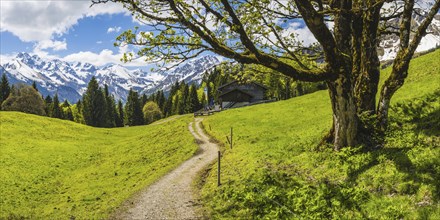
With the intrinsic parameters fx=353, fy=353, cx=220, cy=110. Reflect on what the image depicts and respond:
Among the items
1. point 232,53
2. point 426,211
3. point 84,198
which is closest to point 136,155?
point 84,198

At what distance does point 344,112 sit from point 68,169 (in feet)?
118

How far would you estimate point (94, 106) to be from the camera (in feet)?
454

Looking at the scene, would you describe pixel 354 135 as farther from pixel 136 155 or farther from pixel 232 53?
pixel 136 155

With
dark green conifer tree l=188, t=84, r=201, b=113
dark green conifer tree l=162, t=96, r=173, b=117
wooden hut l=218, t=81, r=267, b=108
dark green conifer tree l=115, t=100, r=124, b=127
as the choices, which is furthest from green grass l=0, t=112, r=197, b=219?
dark green conifer tree l=162, t=96, r=173, b=117

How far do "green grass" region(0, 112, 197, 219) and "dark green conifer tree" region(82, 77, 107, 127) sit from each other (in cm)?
7269

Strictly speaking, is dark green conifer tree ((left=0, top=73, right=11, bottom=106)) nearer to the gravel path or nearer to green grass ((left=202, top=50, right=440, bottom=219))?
the gravel path

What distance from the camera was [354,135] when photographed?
16172 mm

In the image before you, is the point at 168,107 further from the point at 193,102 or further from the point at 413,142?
the point at 413,142

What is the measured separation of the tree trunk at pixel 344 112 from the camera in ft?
Answer: 51.0

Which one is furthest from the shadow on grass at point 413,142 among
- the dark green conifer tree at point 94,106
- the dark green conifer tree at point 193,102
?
the dark green conifer tree at point 94,106

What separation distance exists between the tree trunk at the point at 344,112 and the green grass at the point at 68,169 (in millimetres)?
12426

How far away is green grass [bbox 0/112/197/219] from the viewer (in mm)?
24781

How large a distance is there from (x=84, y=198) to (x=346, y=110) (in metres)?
20.0

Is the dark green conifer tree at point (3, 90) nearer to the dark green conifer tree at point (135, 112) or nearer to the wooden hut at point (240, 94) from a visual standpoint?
the dark green conifer tree at point (135, 112)
